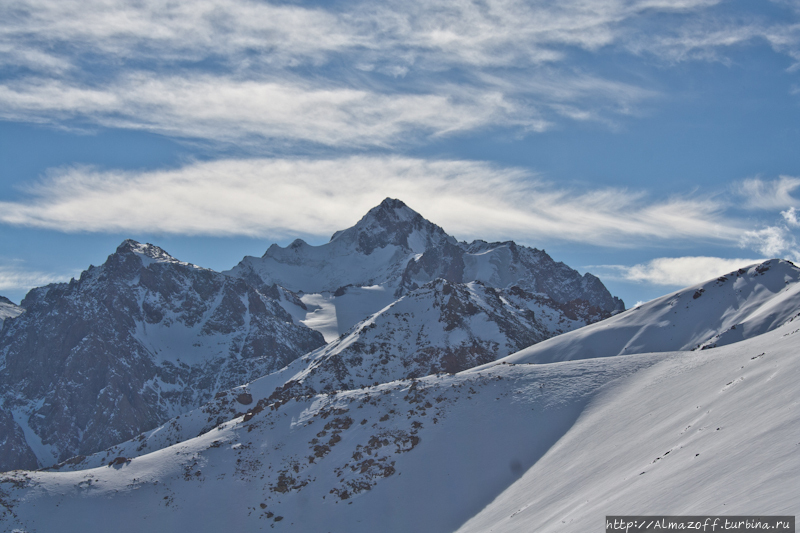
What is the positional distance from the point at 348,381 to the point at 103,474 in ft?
241

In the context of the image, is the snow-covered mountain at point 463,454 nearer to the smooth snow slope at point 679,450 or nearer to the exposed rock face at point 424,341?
the smooth snow slope at point 679,450

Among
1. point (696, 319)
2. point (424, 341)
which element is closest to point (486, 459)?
point (696, 319)

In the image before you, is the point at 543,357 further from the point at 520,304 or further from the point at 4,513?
the point at 520,304

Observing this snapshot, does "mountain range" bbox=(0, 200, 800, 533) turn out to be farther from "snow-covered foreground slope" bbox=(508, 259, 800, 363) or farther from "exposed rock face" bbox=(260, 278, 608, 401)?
"exposed rock face" bbox=(260, 278, 608, 401)

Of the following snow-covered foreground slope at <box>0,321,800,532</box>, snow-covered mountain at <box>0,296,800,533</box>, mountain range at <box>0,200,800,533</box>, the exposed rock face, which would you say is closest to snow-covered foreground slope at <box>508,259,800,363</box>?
the exposed rock face

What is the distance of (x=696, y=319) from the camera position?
97.4m

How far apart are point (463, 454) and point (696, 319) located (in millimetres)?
67068

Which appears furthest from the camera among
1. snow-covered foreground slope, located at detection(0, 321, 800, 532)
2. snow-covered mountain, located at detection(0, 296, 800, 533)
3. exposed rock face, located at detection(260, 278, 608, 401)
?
exposed rock face, located at detection(260, 278, 608, 401)

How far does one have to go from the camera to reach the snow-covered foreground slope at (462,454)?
97.2 ft

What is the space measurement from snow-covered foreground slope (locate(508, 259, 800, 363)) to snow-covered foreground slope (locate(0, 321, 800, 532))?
39.0m

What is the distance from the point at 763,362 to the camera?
124ft

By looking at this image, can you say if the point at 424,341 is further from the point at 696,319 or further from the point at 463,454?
the point at 463,454

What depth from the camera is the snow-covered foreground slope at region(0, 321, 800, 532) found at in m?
29.6

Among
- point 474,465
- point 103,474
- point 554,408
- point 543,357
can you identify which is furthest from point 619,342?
point 103,474
